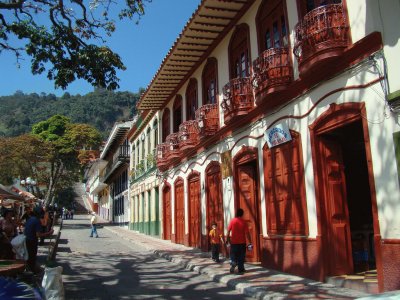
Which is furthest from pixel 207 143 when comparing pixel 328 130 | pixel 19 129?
pixel 19 129

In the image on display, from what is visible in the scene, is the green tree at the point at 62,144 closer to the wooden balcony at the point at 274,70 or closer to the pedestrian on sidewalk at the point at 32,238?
the pedestrian on sidewalk at the point at 32,238

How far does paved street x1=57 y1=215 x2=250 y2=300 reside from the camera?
8477 mm

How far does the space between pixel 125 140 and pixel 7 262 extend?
94.7 feet

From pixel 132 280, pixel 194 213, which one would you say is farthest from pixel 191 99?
pixel 132 280

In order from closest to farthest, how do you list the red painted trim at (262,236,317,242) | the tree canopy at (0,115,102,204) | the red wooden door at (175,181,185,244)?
1. the red painted trim at (262,236,317,242)
2. the red wooden door at (175,181,185,244)
3. the tree canopy at (0,115,102,204)

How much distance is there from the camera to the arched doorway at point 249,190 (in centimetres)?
1226

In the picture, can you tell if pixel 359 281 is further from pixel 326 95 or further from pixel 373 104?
pixel 326 95

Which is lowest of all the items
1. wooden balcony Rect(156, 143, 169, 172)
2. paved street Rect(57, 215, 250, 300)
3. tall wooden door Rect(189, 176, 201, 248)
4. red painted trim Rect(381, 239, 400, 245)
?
paved street Rect(57, 215, 250, 300)

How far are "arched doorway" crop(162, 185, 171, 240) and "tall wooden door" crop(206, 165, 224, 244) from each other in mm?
6146

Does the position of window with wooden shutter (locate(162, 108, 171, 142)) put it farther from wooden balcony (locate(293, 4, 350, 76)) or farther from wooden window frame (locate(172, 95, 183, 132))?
wooden balcony (locate(293, 4, 350, 76))

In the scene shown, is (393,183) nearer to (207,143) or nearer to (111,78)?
(111,78)

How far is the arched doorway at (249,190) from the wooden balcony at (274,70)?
2337 millimetres

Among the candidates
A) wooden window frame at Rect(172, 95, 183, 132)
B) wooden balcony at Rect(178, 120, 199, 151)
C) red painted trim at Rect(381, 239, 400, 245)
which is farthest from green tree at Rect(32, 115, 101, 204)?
red painted trim at Rect(381, 239, 400, 245)

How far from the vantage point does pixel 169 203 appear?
69.8ft
